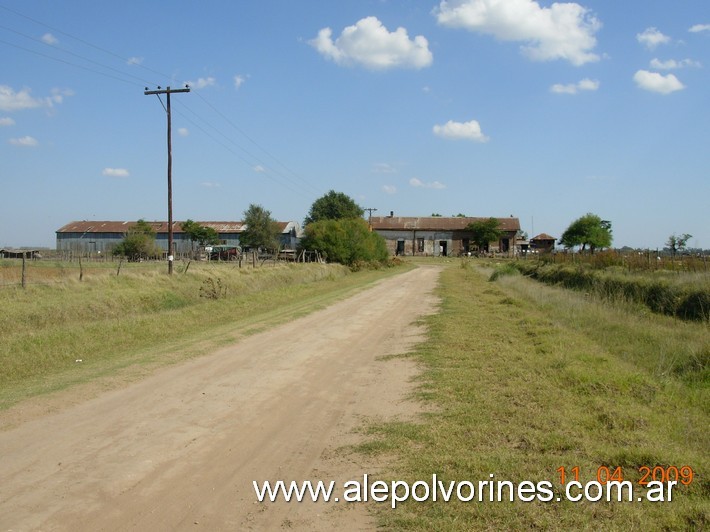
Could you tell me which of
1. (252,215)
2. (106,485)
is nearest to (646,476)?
(106,485)

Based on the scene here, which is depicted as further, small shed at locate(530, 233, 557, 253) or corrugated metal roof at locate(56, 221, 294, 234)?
small shed at locate(530, 233, 557, 253)

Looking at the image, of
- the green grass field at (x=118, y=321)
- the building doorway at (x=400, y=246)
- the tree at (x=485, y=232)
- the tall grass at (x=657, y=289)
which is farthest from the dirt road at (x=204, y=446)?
the building doorway at (x=400, y=246)

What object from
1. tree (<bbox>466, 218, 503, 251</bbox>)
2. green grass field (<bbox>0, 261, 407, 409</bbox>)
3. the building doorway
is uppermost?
tree (<bbox>466, 218, 503, 251</bbox>)

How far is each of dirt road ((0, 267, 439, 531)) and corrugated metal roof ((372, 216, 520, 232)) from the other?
9169 cm

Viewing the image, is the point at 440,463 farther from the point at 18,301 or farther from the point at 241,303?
the point at 241,303

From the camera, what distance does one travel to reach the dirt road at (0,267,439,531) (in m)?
4.96

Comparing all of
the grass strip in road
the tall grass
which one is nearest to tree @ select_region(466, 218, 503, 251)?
the tall grass

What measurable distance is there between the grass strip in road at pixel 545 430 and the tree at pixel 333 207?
81187mm

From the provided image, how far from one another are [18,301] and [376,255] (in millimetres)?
46281

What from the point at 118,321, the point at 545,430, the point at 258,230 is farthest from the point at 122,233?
the point at 545,430

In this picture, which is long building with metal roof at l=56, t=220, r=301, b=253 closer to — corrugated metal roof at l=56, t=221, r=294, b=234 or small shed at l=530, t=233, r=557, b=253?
corrugated metal roof at l=56, t=221, r=294, b=234

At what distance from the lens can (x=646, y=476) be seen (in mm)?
5438

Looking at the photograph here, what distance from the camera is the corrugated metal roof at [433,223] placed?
101125 mm

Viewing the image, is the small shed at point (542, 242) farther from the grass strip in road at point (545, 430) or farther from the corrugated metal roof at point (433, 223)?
the grass strip in road at point (545, 430)
